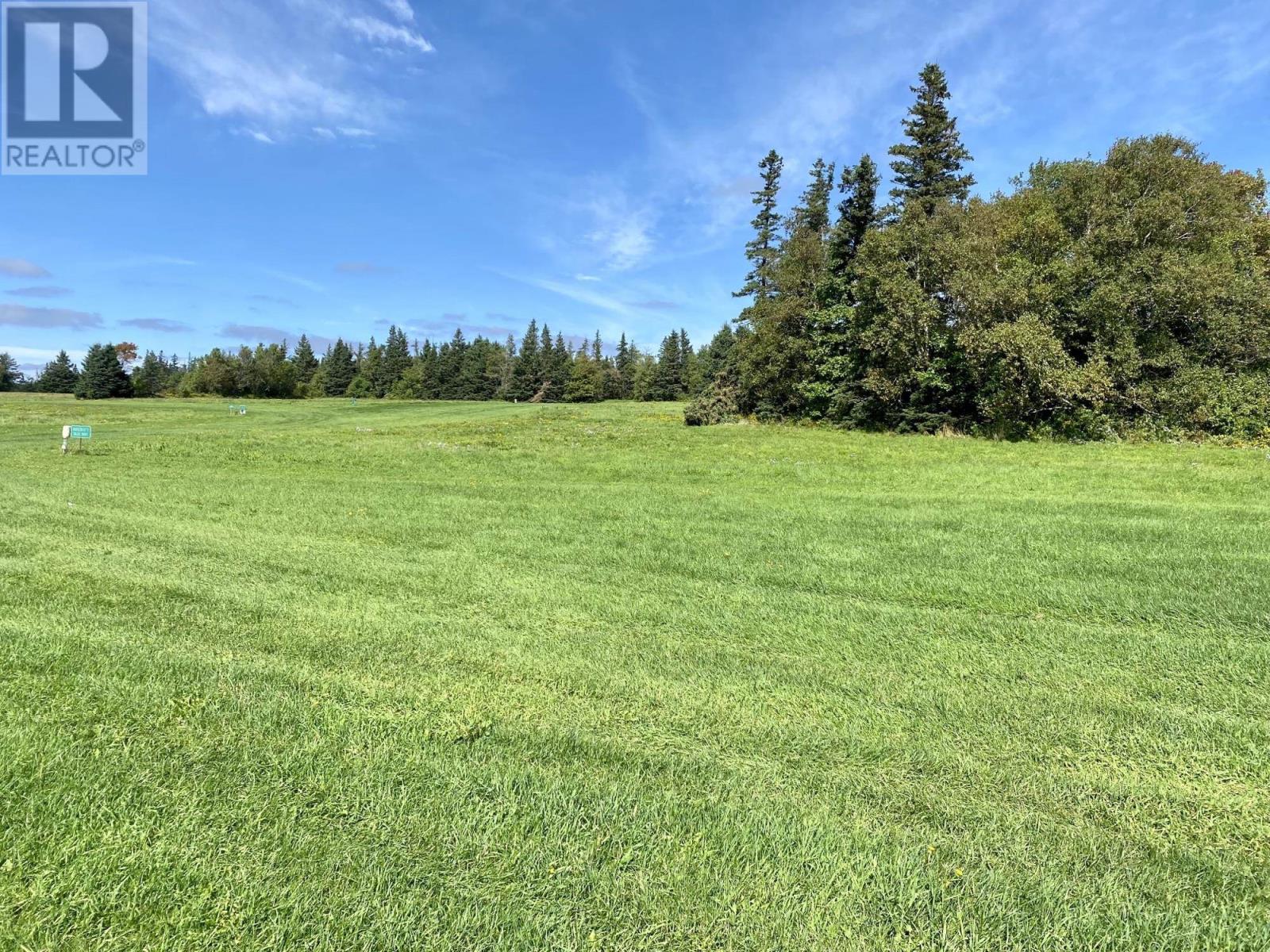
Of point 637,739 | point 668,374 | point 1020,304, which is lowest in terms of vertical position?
point 637,739

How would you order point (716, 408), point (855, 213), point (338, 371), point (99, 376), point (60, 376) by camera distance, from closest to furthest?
point (855, 213)
point (716, 408)
point (99, 376)
point (60, 376)
point (338, 371)

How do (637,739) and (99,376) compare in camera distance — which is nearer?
(637,739)

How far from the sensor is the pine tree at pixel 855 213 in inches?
1034

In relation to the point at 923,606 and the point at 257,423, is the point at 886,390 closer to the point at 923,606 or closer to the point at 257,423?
the point at 923,606

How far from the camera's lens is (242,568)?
552cm

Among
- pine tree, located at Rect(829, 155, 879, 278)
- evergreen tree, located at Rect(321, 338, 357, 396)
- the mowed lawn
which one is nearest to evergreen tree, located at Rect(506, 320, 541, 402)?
evergreen tree, located at Rect(321, 338, 357, 396)

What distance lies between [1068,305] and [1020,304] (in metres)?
1.65

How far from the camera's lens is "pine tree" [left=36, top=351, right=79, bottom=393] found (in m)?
71.9

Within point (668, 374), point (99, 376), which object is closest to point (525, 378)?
point (668, 374)

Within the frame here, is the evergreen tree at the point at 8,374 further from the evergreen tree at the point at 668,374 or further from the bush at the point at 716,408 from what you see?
the bush at the point at 716,408

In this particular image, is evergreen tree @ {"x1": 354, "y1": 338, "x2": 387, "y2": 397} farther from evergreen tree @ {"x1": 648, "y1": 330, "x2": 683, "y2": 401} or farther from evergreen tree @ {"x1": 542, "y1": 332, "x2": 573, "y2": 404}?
evergreen tree @ {"x1": 648, "y1": 330, "x2": 683, "y2": 401}

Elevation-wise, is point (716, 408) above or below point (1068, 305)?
below

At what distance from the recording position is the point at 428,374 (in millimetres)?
77625

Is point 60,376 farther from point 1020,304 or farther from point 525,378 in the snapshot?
point 1020,304
